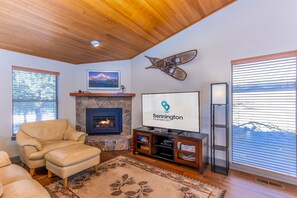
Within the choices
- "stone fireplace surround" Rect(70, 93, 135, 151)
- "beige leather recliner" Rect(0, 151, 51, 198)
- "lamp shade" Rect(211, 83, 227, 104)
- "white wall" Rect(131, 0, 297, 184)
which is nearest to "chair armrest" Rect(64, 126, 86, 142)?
"stone fireplace surround" Rect(70, 93, 135, 151)

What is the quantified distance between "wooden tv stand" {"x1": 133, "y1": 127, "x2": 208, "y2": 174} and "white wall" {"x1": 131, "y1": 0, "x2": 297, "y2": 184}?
523 mm

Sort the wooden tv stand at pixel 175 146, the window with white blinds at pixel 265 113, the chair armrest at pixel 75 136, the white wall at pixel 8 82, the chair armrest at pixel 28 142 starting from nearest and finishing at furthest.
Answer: the window with white blinds at pixel 265 113, the chair armrest at pixel 28 142, the wooden tv stand at pixel 175 146, the white wall at pixel 8 82, the chair armrest at pixel 75 136

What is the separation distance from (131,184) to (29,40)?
10.0 ft

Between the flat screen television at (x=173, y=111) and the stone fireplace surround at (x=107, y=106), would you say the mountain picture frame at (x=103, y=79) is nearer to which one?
the stone fireplace surround at (x=107, y=106)

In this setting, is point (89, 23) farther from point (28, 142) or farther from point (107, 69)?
point (28, 142)

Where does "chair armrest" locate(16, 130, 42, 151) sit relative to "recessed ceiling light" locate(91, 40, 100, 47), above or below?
below

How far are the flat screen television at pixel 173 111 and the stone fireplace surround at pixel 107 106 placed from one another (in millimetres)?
772

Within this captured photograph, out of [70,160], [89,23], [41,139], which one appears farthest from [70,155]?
[89,23]

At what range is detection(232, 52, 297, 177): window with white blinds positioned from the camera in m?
2.36

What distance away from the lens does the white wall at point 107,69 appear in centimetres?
424

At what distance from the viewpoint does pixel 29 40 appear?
2.77 metres

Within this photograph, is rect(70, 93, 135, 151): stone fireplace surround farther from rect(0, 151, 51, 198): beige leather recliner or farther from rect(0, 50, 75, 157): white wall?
rect(0, 151, 51, 198): beige leather recliner

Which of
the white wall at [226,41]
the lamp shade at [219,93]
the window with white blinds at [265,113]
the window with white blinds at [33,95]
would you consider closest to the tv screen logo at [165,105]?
the white wall at [226,41]

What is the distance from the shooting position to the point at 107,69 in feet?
14.0
